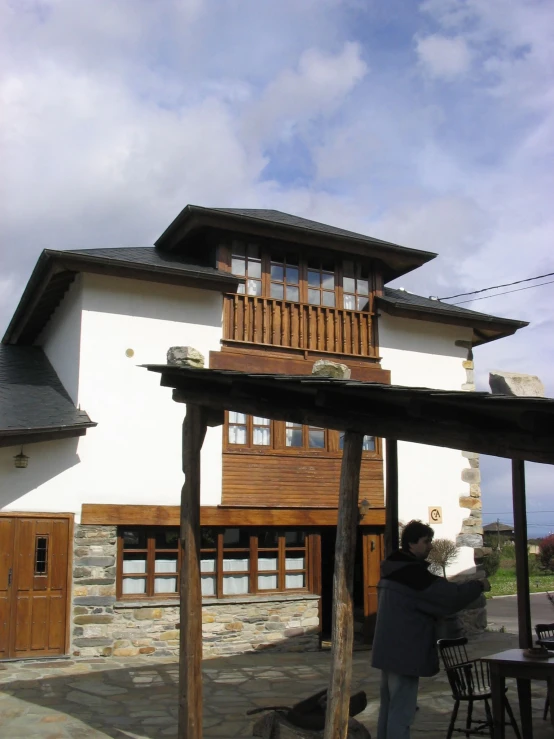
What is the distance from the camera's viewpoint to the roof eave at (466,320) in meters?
13.4

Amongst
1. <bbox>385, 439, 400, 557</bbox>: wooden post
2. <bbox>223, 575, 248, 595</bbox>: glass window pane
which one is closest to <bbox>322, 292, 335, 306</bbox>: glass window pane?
<bbox>223, 575, 248, 595</bbox>: glass window pane

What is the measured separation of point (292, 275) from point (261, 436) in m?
2.81

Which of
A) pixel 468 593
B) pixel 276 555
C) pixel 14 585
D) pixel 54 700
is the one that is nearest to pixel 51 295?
pixel 14 585

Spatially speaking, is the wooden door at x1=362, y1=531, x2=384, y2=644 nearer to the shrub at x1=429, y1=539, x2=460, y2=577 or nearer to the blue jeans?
the shrub at x1=429, y1=539, x2=460, y2=577

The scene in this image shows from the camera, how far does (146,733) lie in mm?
6859

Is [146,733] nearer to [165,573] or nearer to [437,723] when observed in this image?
[437,723]

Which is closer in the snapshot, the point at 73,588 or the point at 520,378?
the point at 520,378

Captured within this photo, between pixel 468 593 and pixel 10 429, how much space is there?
707cm

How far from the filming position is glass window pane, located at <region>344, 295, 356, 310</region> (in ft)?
43.9

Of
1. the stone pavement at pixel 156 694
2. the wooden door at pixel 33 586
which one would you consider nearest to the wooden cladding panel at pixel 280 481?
the stone pavement at pixel 156 694

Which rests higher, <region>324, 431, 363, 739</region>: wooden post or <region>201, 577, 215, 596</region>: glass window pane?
<region>324, 431, 363, 739</region>: wooden post

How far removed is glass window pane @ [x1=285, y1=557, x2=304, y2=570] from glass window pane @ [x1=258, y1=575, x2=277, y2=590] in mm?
285

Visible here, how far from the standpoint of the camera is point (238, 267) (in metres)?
12.6

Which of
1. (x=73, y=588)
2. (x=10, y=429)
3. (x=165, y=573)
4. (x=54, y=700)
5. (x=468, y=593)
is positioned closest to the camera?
(x=468, y=593)
